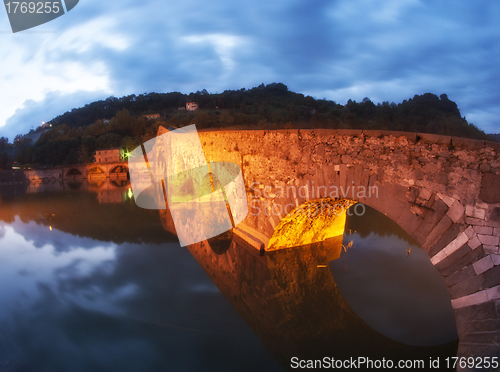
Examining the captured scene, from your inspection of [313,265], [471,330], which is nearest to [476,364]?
[471,330]

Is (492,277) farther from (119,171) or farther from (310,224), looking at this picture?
(119,171)

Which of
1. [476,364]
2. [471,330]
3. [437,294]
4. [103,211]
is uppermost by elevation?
[103,211]

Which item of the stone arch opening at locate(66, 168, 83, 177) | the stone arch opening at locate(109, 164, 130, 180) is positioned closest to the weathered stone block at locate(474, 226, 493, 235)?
the stone arch opening at locate(109, 164, 130, 180)

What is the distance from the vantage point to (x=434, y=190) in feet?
11.0

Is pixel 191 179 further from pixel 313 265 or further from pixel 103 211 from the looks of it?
pixel 313 265

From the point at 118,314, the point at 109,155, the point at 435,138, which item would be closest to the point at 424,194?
the point at 435,138

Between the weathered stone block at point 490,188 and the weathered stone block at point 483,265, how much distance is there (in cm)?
57

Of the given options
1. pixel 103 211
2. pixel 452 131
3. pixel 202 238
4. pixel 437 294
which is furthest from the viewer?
pixel 103 211

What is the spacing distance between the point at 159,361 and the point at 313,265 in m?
3.34

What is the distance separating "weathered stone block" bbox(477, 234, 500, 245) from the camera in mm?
2882

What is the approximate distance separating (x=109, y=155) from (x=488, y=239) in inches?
2177

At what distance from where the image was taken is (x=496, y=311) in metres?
2.78

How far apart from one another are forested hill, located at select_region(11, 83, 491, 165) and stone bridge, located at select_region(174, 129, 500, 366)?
140 centimetres

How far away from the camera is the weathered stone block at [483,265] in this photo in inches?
114
